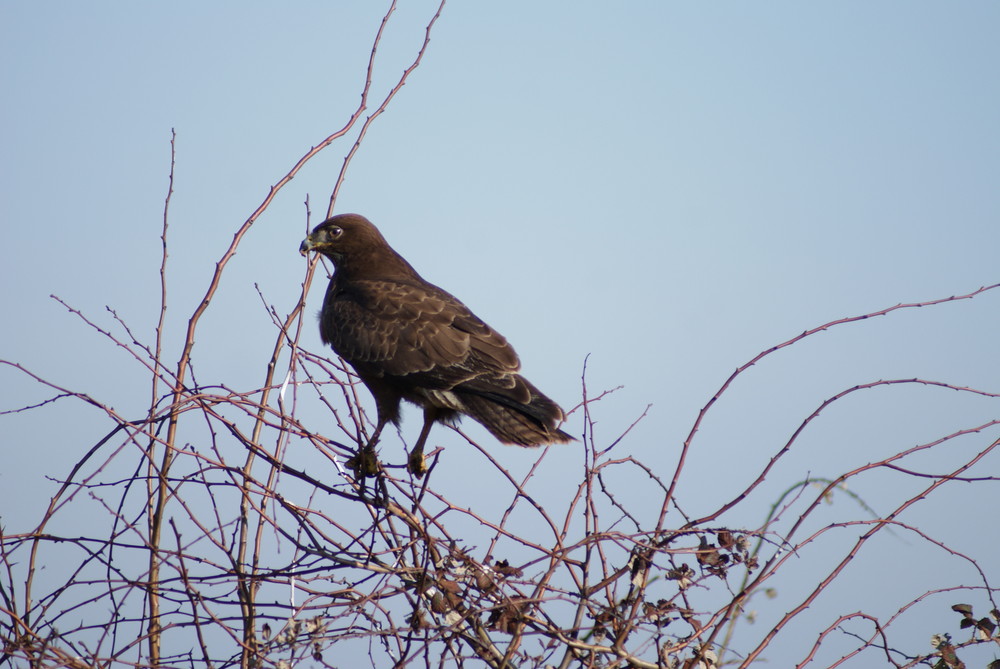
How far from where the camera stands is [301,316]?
13.3 feet

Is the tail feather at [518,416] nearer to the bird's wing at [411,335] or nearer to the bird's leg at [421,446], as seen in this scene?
the bird's wing at [411,335]

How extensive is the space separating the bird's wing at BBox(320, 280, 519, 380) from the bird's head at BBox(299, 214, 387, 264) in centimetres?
42

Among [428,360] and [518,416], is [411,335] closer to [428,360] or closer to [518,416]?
[428,360]

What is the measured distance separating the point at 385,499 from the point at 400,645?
550 mm

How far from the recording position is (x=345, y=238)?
6.00 m

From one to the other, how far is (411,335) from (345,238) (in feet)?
3.79

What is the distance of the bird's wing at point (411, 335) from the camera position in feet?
16.5

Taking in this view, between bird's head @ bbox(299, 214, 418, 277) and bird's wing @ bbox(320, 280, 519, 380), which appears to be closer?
bird's wing @ bbox(320, 280, 519, 380)

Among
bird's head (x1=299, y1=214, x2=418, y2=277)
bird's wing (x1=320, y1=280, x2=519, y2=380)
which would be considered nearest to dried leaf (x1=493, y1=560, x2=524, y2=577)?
bird's wing (x1=320, y1=280, x2=519, y2=380)

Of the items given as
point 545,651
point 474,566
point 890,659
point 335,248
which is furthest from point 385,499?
point 335,248

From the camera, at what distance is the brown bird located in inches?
187

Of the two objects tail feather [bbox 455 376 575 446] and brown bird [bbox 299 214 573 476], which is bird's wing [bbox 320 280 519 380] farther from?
tail feather [bbox 455 376 575 446]

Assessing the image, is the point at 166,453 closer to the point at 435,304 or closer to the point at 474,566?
the point at 474,566

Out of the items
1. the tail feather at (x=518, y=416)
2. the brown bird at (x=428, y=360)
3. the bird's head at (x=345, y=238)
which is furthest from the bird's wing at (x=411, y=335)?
the bird's head at (x=345, y=238)
